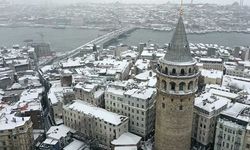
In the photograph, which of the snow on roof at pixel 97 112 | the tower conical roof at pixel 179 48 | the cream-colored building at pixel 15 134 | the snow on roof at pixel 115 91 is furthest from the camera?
the snow on roof at pixel 115 91

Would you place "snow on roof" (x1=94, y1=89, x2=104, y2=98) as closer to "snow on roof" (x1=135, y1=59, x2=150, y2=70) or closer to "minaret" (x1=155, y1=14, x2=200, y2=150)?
"snow on roof" (x1=135, y1=59, x2=150, y2=70)

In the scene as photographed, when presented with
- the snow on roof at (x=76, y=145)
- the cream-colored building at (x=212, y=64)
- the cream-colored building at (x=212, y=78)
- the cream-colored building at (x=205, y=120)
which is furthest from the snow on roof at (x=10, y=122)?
the cream-colored building at (x=212, y=64)

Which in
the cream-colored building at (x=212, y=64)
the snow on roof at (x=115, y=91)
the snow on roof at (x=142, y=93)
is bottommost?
the cream-colored building at (x=212, y=64)

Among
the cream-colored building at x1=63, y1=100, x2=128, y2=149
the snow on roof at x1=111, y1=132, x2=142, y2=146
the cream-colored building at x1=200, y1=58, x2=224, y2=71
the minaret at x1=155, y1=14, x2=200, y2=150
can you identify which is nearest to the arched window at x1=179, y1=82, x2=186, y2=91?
the minaret at x1=155, y1=14, x2=200, y2=150

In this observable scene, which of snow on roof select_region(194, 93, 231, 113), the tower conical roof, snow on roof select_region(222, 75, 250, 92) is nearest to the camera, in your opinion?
the tower conical roof

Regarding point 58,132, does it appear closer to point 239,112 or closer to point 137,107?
point 137,107

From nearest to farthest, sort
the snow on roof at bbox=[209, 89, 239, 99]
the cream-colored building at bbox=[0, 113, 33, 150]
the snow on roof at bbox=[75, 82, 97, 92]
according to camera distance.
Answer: the cream-colored building at bbox=[0, 113, 33, 150] < the snow on roof at bbox=[209, 89, 239, 99] < the snow on roof at bbox=[75, 82, 97, 92]

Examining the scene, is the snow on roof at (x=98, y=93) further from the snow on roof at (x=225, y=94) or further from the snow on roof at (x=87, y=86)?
the snow on roof at (x=225, y=94)
